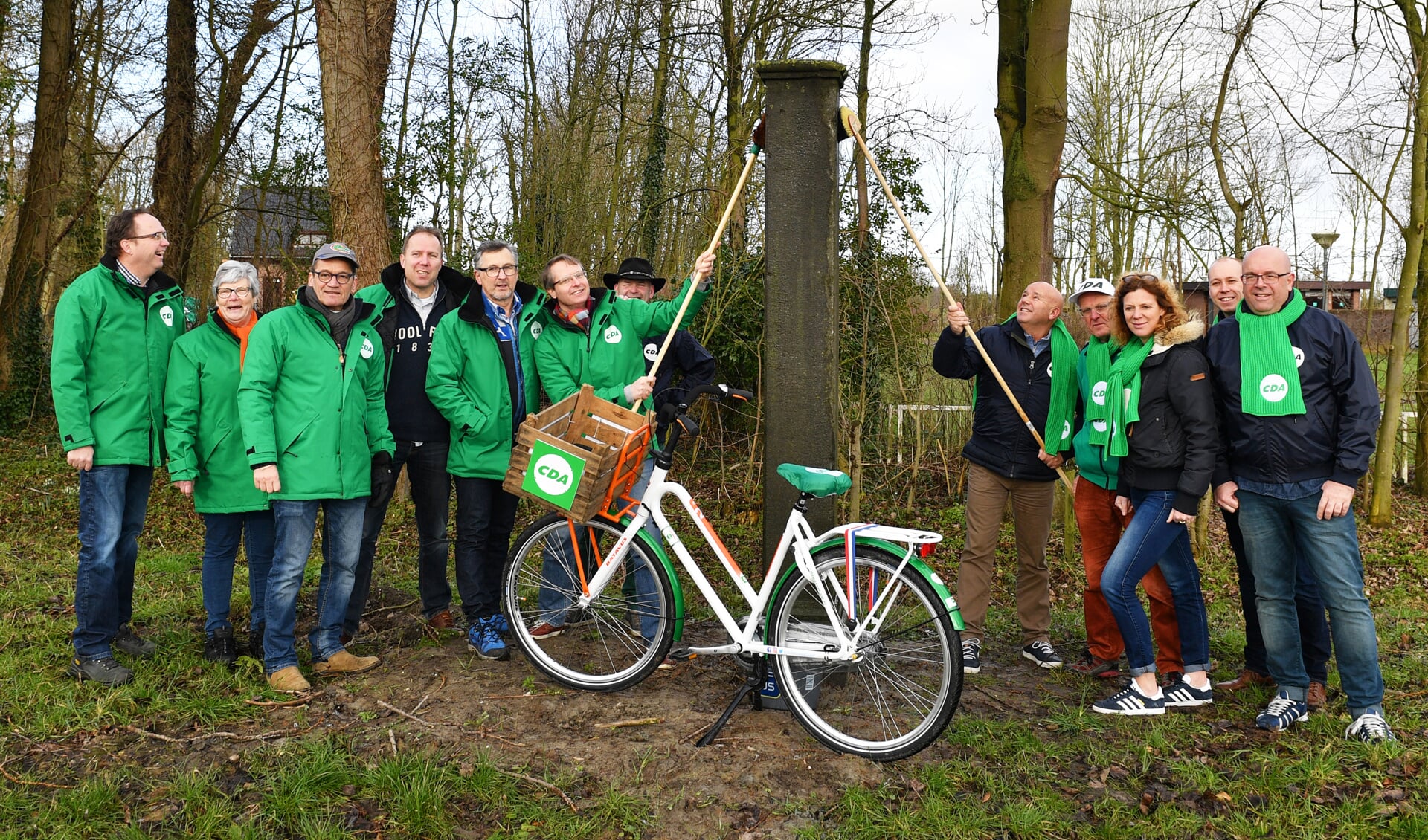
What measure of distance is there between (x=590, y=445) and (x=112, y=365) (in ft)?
6.90

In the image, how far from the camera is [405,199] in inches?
475

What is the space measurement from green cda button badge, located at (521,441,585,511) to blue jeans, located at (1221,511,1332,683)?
2727mm

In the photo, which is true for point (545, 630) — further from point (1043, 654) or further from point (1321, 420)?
point (1321, 420)

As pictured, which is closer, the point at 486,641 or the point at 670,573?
the point at 670,573

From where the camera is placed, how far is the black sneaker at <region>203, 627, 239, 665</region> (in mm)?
4387

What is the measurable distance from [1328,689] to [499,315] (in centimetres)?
412

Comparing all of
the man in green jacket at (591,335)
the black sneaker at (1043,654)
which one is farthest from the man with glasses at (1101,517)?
the man in green jacket at (591,335)

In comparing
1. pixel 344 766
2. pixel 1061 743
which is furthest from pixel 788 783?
pixel 344 766

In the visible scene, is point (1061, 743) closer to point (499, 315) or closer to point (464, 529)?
point (464, 529)

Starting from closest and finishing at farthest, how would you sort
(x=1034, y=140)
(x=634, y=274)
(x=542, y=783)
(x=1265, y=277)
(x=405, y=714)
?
(x=542, y=783) → (x=1265, y=277) → (x=405, y=714) → (x=634, y=274) → (x=1034, y=140)

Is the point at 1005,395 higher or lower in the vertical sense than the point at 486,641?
higher

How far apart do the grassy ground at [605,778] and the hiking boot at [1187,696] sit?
0.08 meters

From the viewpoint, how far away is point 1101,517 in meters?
Result: 4.40

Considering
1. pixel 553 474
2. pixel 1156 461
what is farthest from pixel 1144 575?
pixel 553 474
